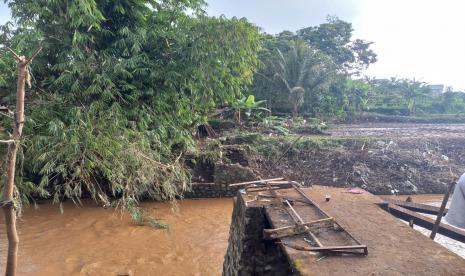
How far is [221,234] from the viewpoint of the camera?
785cm

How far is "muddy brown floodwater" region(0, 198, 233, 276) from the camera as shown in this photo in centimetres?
589

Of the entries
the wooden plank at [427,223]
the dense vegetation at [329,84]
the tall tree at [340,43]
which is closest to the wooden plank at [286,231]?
the wooden plank at [427,223]

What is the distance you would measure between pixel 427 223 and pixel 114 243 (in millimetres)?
5459

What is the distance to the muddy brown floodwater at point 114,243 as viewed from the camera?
5892 millimetres

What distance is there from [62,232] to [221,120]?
31.9 ft

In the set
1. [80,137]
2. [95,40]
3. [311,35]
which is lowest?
[80,137]

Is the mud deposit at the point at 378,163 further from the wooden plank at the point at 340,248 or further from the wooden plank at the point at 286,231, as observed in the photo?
the wooden plank at the point at 340,248

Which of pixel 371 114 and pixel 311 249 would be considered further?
pixel 371 114

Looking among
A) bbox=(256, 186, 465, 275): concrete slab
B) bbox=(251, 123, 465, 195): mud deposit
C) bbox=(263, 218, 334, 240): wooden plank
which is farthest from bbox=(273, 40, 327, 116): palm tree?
bbox=(263, 218, 334, 240): wooden plank

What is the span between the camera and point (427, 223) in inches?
149

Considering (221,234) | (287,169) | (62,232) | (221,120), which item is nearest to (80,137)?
(62,232)

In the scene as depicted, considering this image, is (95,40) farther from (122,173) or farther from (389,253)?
(389,253)

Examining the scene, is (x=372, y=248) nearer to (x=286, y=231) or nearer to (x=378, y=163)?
(x=286, y=231)

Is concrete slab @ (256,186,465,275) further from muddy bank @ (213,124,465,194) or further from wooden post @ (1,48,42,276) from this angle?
muddy bank @ (213,124,465,194)
